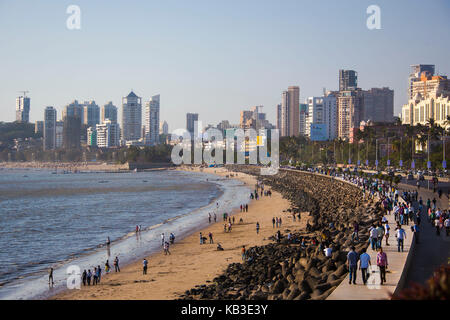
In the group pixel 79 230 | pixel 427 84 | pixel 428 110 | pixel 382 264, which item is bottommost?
pixel 79 230

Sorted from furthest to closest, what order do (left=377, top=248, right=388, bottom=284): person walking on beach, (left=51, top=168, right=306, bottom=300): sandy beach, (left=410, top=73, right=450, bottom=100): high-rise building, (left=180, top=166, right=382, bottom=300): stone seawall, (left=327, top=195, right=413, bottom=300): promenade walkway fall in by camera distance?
(left=410, top=73, right=450, bottom=100): high-rise building
(left=51, top=168, right=306, bottom=300): sandy beach
(left=180, top=166, right=382, bottom=300): stone seawall
(left=377, top=248, right=388, bottom=284): person walking on beach
(left=327, top=195, right=413, bottom=300): promenade walkway

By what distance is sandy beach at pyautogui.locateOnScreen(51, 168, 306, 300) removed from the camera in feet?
59.4

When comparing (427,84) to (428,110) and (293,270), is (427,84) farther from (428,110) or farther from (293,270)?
(293,270)

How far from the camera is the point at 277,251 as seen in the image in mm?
21953

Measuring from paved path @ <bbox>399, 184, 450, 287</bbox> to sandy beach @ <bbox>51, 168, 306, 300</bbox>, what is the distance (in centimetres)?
819

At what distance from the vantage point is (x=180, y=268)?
21.9m

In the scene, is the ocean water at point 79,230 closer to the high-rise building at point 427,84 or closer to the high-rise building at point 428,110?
the high-rise building at point 428,110

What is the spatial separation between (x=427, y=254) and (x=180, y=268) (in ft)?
37.5

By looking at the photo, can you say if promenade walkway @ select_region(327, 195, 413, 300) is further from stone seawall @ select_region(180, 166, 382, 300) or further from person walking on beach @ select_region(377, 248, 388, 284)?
stone seawall @ select_region(180, 166, 382, 300)

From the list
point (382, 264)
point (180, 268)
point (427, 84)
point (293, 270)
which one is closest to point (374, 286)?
point (382, 264)

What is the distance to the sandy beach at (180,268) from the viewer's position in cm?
1809

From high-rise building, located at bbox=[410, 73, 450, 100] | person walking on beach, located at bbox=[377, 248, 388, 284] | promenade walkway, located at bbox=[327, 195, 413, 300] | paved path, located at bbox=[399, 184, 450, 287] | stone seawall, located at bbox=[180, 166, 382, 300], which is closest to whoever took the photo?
promenade walkway, located at bbox=[327, 195, 413, 300]

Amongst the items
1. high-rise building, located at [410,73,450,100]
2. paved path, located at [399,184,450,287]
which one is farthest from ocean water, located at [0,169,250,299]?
high-rise building, located at [410,73,450,100]
